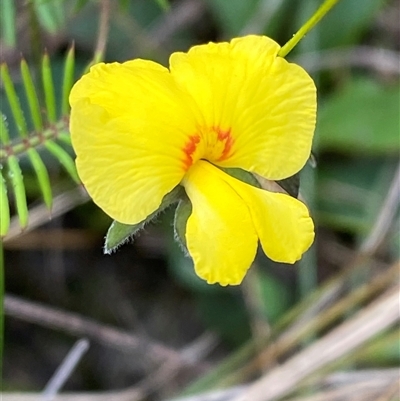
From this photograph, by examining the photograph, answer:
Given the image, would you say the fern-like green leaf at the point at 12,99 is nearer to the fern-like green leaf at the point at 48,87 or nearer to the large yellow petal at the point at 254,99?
the fern-like green leaf at the point at 48,87

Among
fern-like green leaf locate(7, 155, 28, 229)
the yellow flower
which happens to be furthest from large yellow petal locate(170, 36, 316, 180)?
fern-like green leaf locate(7, 155, 28, 229)

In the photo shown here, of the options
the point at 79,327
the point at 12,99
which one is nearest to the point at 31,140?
the point at 12,99

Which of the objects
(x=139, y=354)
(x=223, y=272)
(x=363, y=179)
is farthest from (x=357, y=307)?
(x=223, y=272)

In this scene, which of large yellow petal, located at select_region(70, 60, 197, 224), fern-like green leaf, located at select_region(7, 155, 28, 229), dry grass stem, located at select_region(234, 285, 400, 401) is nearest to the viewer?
large yellow petal, located at select_region(70, 60, 197, 224)

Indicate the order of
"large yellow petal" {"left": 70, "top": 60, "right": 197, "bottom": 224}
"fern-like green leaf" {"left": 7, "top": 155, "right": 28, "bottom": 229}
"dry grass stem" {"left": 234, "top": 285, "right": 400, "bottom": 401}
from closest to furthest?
"large yellow petal" {"left": 70, "top": 60, "right": 197, "bottom": 224}, "fern-like green leaf" {"left": 7, "top": 155, "right": 28, "bottom": 229}, "dry grass stem" {"left": 234, "top": 285, "right": 400, "bottom": 401}

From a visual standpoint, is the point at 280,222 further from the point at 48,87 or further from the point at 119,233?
the point at 48,87

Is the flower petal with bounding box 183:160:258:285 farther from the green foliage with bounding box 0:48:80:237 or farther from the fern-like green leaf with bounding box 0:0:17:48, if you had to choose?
the fern-like green leaf with bounding box 0:0:17:48

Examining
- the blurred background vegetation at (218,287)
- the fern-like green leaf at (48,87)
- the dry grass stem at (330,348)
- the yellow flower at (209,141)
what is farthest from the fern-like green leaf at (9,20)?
the dry grass stem at (330,348)

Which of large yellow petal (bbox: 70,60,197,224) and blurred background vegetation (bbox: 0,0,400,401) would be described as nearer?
large yellow petal (bbox: 70,60,197,224)

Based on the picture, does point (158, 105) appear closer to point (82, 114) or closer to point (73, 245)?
point (82, 114)

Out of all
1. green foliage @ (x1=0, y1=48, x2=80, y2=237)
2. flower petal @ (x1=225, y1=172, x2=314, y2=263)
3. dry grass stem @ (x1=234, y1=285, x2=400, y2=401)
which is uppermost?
green foliage @ (x1=0, y1=48, x2=80, y2=237)
